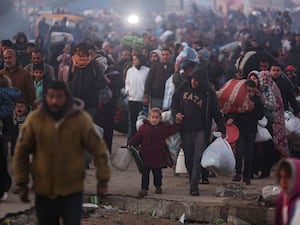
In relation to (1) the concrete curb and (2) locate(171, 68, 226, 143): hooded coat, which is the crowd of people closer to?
(2) locate(171, 68, 226, 143): hooded coat

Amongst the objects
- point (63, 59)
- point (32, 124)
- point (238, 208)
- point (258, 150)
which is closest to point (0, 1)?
point (63, 59)

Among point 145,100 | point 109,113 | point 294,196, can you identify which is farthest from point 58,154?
point 145,100

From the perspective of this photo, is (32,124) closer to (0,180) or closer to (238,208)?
(0,180)

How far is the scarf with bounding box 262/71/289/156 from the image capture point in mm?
13854

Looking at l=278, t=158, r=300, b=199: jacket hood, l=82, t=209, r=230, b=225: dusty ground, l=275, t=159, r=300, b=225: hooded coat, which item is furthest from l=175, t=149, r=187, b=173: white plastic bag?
l=278, t=158, r=300, b=199: jacket hood

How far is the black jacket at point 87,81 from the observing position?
13.5 meters

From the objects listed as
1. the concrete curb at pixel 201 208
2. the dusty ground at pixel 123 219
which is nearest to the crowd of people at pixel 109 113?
the concrete curb at pixel 201 208

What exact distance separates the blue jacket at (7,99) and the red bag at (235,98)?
2.82m

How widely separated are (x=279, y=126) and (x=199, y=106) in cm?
202

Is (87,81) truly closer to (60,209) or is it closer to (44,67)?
(44,67)

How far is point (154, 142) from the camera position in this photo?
12.3 metres

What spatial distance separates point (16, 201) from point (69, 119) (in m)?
3.89

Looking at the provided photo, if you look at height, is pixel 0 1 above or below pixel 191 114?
above

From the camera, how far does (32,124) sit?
8055 mm
